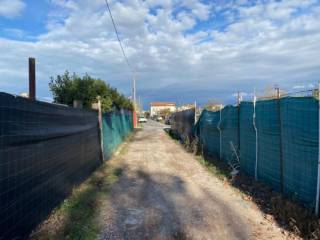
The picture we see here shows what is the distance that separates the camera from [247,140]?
8.65 metres

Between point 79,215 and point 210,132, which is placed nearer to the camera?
point 79,215

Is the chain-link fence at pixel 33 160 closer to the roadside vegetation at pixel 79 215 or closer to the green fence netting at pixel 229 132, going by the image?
the roadside vegetation at pixel 79 215

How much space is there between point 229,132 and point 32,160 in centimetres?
701

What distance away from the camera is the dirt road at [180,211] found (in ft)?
15.2

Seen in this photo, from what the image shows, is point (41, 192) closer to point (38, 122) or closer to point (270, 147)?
point (38, 122)

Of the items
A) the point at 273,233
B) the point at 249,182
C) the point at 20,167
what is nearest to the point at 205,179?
the point at 249,182

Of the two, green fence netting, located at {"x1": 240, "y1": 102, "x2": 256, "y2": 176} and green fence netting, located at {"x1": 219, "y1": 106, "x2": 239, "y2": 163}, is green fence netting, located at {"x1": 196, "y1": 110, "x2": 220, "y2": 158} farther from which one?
green fence netting, located at {"x1": 240, "y1": 102, "x2": 256, "y2": 176}

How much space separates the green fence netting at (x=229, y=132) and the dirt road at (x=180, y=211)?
4.60ft

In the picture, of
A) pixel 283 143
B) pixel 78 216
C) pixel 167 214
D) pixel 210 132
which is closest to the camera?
pixel 78 216

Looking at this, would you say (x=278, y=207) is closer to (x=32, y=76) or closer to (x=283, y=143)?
(x=283, y=143)

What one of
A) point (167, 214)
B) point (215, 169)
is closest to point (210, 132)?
point (215, 169)

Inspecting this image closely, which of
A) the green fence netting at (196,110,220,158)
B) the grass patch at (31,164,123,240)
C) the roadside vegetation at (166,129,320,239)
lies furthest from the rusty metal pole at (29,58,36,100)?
the green fence netting at (196,110,220,158)

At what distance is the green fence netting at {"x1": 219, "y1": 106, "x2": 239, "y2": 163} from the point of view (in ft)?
32.0

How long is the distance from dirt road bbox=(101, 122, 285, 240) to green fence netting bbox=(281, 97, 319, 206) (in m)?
0.79
